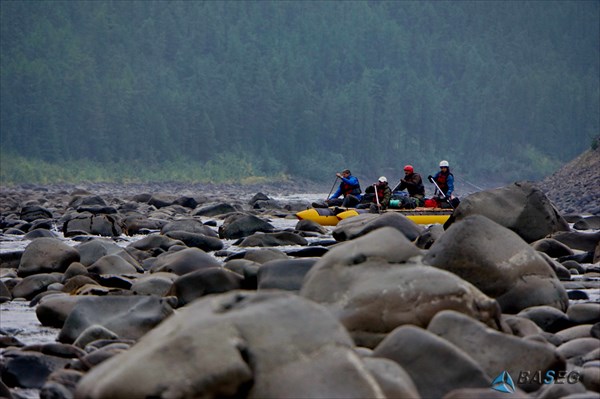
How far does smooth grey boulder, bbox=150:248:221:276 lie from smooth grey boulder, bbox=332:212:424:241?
323 centimetres

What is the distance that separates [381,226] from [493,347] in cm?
763

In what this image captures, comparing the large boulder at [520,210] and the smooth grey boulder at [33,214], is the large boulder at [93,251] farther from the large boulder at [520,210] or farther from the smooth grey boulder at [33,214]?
the smooth grey boulder at [33,214]

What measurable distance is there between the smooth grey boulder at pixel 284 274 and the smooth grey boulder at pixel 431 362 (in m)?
2.76

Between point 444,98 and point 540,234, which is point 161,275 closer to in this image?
point 540,234

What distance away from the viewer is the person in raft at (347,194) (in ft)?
72.2

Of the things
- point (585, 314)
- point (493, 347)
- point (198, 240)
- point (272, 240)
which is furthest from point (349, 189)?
point (493, 347)

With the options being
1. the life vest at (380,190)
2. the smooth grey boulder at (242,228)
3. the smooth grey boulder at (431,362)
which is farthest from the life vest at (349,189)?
the smooth grey boulder at (431,362)

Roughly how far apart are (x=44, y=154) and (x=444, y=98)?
46272 millimetres

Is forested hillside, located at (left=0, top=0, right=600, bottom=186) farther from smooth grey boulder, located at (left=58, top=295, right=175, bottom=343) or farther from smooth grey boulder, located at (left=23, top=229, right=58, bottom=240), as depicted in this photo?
smooth grey boulder, located at (left=58, top=295, right=175, bottom=343)

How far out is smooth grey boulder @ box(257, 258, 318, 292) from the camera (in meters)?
8.23

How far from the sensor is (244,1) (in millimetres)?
109312

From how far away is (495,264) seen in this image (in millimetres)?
7918

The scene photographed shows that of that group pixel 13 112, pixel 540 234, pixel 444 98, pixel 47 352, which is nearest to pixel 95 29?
pixel 13 112

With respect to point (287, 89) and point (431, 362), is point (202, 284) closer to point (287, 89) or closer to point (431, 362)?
point (431, 362)
